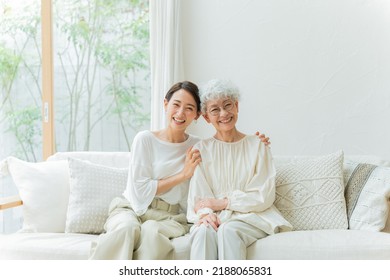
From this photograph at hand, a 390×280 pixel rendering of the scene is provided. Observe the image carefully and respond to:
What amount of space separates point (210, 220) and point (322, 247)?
0.52 metres

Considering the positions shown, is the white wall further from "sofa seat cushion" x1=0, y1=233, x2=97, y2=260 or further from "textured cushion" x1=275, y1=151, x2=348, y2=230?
"sofa seat cushion" x1=0, y1=233, x2=97, y2=260

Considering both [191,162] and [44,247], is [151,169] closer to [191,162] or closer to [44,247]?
[191,162]

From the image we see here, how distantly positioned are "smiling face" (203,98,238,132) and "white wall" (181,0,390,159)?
1.18m

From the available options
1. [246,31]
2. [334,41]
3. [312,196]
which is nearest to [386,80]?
[334,41]

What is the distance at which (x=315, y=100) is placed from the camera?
12.6ft

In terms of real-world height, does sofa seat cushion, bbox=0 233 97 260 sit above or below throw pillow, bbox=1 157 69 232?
below

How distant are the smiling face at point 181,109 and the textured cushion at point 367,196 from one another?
36.8 inches

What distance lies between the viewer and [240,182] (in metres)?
2.75

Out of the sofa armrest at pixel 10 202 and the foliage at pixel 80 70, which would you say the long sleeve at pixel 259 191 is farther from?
the foliage at pixel 80 70

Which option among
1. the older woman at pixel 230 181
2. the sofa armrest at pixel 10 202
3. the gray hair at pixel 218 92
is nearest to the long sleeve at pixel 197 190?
the older woman at pixel 230 181

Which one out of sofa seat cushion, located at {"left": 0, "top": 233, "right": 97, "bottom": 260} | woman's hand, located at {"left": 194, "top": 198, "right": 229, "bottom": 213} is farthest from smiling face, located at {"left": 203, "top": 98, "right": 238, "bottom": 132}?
sofa seat cushion, located at {"left": 0, "top": 233, "right": 97, "bottom": 260}

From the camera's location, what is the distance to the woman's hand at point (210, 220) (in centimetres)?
253

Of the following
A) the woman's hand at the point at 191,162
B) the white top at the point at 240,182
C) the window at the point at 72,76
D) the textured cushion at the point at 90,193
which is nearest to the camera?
the white top at the point at 240,182

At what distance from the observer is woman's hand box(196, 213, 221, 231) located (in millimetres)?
2525
